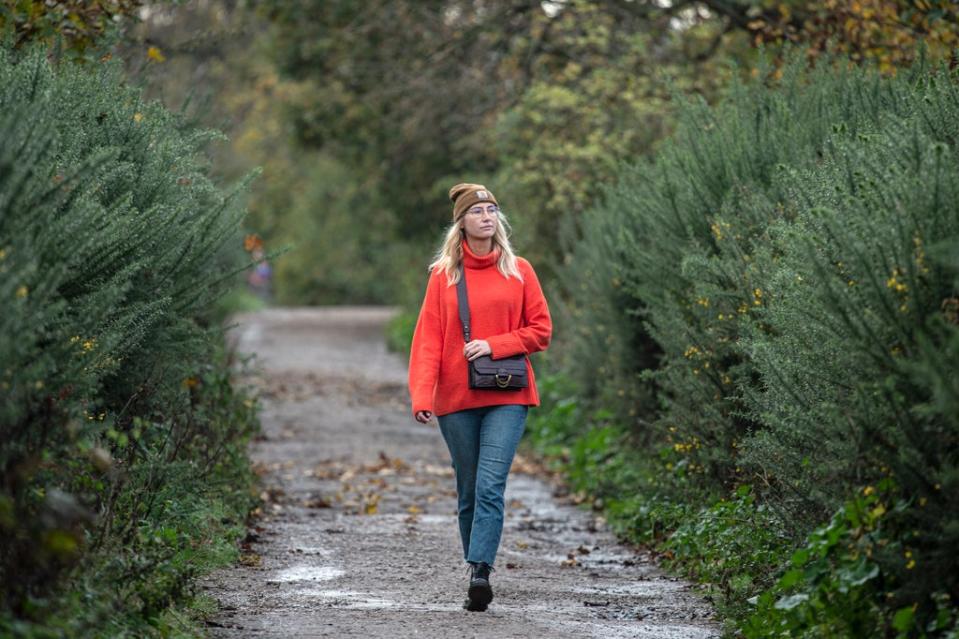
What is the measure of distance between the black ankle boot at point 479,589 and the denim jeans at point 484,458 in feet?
0.14

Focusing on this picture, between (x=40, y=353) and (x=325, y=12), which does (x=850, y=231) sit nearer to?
(x=40, y=353)

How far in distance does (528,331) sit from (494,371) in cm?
31

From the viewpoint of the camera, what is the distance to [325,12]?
851 inches

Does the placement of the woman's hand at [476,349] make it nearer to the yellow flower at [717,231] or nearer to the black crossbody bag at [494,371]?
the black crossbody bag at [494,371]

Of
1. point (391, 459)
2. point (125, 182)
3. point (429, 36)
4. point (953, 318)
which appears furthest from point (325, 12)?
point (953, 318)

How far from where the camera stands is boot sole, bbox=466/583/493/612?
705cm

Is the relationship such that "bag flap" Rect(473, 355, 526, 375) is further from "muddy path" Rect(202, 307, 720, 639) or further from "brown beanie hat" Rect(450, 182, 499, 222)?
"muddy path" Rect(202, 307, 720, 639)

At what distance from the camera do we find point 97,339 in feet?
20.1

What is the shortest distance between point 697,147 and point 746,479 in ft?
8.23

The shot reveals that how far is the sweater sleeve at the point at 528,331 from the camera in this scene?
7.29m

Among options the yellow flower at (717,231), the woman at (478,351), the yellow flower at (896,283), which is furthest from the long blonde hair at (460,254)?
the yellow flower at (896,283)

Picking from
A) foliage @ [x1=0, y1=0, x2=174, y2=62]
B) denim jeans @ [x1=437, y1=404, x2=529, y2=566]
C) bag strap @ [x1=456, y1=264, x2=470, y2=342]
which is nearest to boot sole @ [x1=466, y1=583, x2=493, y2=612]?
denim jeans @ [x1=437, y1=404, x2=529, y2=566]

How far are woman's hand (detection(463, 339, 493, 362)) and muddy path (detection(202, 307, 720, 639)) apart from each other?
1279mm

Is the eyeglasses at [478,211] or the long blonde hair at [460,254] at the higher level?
the eyeglasses at [478,211]
